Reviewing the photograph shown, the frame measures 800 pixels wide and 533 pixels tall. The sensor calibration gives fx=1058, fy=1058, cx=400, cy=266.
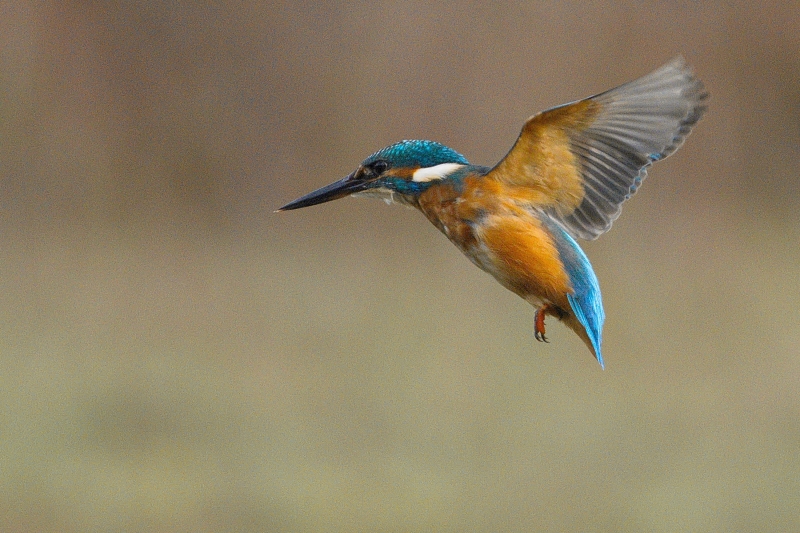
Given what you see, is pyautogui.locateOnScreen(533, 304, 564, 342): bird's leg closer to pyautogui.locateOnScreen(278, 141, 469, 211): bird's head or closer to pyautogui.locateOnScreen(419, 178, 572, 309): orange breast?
pyautogui.locateOnScreen(419, 178, 572, 309): orange breast

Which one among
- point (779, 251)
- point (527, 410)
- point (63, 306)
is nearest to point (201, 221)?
point (63, 306)

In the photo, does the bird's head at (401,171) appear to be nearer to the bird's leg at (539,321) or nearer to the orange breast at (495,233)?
the orange breast at (495,233)

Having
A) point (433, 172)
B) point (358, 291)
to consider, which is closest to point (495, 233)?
point (433, 172)

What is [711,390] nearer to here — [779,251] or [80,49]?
[779,251]

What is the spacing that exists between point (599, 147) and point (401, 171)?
0.54 feet

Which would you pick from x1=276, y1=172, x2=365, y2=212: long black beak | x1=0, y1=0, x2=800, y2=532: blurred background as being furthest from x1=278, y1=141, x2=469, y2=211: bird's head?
x1=0, y1=0, x2=800, y2=532: blurred background

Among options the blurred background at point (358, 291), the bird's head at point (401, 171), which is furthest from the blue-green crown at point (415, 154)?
the blurred background at point (358, 291)

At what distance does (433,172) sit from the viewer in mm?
782

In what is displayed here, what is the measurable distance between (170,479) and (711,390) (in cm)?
174

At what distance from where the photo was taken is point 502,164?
0.78m

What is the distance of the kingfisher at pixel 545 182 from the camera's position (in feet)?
2.48

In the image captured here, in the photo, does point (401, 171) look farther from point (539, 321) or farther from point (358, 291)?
point (358, 291)

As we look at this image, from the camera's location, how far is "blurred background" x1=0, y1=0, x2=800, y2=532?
3.08 metres

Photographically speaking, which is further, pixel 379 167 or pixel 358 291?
pixel 358 291
